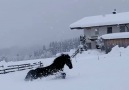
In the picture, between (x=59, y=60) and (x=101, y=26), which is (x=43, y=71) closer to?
(x=59, y=60)

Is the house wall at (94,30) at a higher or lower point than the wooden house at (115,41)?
higher

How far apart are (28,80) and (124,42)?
28.3 meters

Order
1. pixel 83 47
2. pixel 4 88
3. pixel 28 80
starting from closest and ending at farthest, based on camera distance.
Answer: pixel 4 88 → pixel 28 80 → pixel 83 47

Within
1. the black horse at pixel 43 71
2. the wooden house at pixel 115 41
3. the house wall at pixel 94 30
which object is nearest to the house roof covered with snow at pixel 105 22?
the house wall at pixel 94 30

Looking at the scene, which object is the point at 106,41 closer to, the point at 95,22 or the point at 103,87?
the point at 95,22

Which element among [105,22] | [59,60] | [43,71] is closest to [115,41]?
[105,22]

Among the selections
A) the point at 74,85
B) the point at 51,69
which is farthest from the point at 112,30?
the point at 74,85

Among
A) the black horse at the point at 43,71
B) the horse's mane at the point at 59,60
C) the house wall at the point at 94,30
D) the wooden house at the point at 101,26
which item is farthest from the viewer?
the house wall at the point at 94,30

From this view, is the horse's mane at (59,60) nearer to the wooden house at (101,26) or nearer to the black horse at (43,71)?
the black horse at (43,71)

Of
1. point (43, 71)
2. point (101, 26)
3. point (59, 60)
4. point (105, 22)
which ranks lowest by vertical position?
point (43, 71)

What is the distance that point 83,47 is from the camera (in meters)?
53.8

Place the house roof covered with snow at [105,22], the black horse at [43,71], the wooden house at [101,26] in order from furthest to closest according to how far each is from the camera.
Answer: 1. the wooden house at [101,26]
2. the house roof covered with snow at [105,22]
3. the black horse at [43,71]

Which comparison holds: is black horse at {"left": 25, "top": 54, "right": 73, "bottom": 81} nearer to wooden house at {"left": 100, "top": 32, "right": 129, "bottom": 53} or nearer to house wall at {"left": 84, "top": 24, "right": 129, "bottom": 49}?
wooden house at {"left": 100, "top": 32, "right": 129, "bottom": 53}

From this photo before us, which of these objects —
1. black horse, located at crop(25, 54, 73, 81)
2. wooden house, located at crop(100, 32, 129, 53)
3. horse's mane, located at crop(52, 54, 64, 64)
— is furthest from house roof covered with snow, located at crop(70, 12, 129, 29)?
black horse, located at crop(25, 54, 73, 81)
